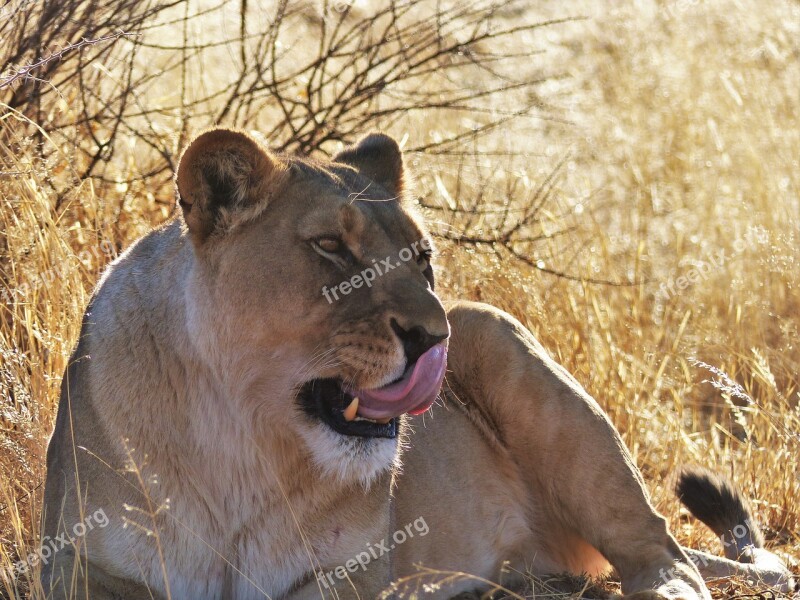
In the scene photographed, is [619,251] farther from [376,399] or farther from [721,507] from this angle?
[376,399]

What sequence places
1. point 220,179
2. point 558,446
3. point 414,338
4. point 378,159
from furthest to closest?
1. point 558,446
2. point 378,159
3. point 220,179
4. point 414,338

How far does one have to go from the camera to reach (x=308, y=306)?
9.81 feet

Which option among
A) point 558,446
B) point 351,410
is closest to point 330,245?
point 351,410

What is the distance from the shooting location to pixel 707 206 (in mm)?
8383

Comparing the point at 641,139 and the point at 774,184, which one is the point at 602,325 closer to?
the point at 774,184

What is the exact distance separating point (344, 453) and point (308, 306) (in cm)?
42

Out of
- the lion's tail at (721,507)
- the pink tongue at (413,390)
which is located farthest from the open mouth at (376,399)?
the lion's tail at (721,507)

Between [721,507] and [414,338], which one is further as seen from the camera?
[721,507]

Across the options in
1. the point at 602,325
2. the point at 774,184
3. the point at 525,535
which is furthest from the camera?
the point at 774,184

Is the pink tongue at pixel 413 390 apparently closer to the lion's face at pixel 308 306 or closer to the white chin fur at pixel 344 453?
the lion's face at pixel 308 306

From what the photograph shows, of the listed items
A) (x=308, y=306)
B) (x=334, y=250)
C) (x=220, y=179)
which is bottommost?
(x=308, y=306)

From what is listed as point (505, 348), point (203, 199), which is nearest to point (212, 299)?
point (203, 199)

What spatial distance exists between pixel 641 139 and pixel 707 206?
1.48 meters

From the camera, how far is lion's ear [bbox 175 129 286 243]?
300 cm
